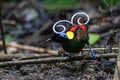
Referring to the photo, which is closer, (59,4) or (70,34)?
(70,34)

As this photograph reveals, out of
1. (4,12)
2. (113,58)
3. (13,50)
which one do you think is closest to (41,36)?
Result: (13,50)

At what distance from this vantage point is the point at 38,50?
19.6 ft

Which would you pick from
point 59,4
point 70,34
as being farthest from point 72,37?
point 59,4

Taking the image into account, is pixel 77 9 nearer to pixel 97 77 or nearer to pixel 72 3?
pixel 72 3

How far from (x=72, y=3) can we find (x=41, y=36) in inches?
41.4

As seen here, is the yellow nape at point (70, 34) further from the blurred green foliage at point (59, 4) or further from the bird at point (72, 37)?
the blurred green foliage at point (59, 4)

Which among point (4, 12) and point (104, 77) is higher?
point (4, 12)

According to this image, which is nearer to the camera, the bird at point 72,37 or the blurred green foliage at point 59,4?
the bird at point 72,37

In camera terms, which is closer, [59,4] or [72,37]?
[72,37]

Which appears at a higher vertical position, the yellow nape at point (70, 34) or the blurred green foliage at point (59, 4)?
the blurred green foliage at point (59, 4)

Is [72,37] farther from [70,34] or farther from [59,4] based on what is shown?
[59,4]

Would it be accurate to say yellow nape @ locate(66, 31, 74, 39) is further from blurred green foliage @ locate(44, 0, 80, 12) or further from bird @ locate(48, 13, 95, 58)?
blurred green foliage @ locate(44, 0, 80, 12)

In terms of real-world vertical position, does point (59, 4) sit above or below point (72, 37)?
above

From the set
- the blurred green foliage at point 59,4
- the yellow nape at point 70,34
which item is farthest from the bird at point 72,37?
the blurred green foliage at point 59,4
